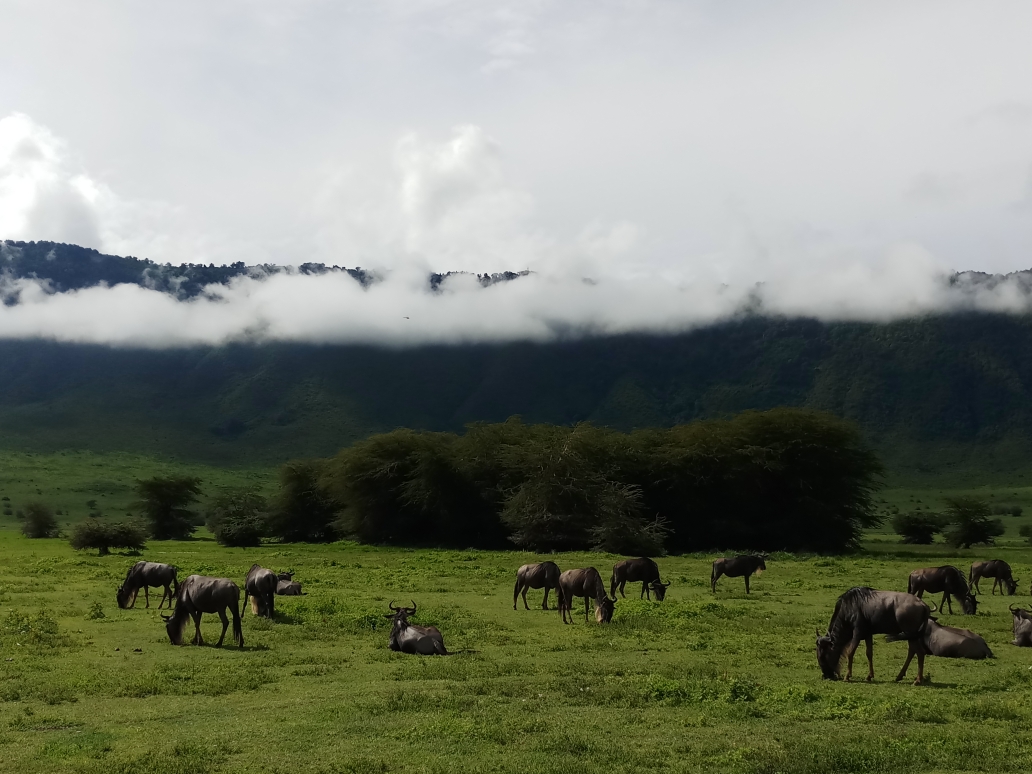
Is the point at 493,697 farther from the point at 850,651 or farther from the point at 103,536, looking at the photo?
the point at 103,536

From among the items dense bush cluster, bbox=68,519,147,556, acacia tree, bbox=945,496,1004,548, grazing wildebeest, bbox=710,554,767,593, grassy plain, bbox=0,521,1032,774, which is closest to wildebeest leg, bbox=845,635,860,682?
grassy plain, bbox=0,521,1032,774

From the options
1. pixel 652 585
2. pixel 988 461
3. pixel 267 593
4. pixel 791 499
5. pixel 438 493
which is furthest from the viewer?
pixel 988 461

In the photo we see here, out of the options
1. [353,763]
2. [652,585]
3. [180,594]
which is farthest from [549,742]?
[652,585]

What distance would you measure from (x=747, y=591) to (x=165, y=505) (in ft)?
226

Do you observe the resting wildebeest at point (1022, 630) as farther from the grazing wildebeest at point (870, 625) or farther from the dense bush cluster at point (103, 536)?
the dense bush cluster at point (103, 536)

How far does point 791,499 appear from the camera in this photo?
65.9 meters

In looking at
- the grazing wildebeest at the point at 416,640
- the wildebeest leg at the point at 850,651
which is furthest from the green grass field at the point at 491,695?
the wildebeest leg at the point at 850,651

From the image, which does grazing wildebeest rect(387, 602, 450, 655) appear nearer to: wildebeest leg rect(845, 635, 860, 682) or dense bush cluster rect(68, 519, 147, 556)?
wildebeest leg rect(845, 635, 860, 682)

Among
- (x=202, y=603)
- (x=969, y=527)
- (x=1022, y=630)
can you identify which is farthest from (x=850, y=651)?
(x=969, y=527)

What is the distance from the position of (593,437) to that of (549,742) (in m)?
56.5

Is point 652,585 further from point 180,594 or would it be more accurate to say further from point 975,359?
point 975,359

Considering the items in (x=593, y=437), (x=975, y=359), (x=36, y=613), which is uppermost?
(x=975, y=359)

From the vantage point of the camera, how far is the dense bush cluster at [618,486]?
62469mm

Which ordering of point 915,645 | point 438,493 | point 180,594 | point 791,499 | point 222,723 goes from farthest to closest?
point 438,493, point 791,499, point 180,594, point 915,645, point 222,723
